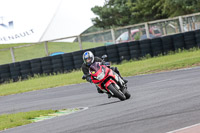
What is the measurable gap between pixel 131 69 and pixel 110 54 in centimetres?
304

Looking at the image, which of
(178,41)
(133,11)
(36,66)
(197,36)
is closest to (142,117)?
(197,36)

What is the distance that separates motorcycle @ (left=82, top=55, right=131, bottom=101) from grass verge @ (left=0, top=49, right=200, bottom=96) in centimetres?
818

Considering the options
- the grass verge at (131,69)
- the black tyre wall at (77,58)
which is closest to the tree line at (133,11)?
the black tyre wall at (77,58)

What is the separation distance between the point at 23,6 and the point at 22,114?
3617 centimetres

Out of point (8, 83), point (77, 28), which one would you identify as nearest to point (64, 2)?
point (77, 28)

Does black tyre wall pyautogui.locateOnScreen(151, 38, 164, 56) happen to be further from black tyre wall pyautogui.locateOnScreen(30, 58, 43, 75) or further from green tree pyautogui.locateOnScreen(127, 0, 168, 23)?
green tree pyautogui.locateOnScreen(127, 0, 168, 23)

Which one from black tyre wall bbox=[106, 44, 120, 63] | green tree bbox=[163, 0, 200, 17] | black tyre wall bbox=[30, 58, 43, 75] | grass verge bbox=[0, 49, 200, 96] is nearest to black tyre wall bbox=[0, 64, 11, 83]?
grass verge bbox=[0, 49, 200, 96]

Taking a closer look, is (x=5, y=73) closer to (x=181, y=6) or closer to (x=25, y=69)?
(x=25, y=69)

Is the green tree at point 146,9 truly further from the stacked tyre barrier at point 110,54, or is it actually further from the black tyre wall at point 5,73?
the black tyre wall at point 5,73

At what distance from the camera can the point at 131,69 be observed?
72.4 ft

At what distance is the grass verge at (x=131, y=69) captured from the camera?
20.3 m

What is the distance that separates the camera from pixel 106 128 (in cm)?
788

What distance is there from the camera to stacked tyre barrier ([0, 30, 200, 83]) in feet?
78.2

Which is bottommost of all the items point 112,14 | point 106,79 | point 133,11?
point 106,79
